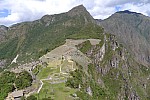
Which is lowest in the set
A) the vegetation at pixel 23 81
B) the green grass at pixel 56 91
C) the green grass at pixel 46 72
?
the green grass at pixel 56 91

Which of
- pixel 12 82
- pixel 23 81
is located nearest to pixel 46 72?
pixel 12 82

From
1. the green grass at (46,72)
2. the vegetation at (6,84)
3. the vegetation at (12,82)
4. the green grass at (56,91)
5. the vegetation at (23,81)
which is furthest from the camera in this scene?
the green grass at (46,72)

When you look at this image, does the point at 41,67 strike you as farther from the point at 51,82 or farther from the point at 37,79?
the point at 51,82

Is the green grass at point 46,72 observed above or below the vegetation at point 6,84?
above

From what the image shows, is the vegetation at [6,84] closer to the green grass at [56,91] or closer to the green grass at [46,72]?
the green grass at [46,72]

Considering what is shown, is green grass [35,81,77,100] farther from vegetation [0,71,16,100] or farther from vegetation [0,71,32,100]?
vegetation [0,71,16,100]

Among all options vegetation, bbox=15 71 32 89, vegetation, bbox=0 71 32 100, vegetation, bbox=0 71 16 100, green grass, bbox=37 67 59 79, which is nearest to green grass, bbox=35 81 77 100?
vegetation, bbox=15 71 32 89

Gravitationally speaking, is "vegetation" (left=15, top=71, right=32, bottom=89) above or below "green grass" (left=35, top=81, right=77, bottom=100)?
above

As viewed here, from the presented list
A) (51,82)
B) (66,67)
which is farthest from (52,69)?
(51,82)

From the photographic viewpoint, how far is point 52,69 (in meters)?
155

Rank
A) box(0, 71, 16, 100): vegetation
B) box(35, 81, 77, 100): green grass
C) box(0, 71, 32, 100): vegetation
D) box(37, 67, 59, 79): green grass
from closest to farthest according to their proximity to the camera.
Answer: box(35, 81, 77, 100): green grass → box(0, 71, 16, 100): vegetation → box(0, 71, 32, 100): vegetation → box(37, 67, 59, 79): green grass

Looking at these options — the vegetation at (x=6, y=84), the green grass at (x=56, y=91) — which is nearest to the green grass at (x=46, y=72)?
the vegetation at (x=6, y=84)

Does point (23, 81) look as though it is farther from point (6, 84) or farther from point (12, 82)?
point (6, 84)

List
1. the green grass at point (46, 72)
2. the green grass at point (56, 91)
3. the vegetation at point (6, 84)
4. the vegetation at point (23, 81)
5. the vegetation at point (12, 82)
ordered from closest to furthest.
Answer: the green grass at point (56, 91)
the vegetation at point (6, 84)
the vegetation at point (12, 82)
the vegetation at point (23, 81)
the green grass at point (46, 72)
